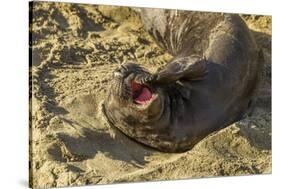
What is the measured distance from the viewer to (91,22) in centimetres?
367

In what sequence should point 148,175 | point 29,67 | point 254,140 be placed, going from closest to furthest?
point 29,67 < point 148,175 < point 254,140

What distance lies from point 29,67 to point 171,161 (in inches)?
34.3

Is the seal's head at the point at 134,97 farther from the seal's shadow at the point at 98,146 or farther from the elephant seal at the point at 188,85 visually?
the seal's shadow at the point at 98,146

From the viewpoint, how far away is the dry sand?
3109mm

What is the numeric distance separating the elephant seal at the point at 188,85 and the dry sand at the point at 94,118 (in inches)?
2.9

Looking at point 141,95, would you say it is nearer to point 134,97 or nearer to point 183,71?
point 134,97

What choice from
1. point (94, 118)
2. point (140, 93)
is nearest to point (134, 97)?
point (140, 93)

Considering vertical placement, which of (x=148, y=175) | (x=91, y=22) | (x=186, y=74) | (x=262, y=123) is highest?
(x=91, y=22)

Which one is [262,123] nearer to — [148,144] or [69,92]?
[148,144]

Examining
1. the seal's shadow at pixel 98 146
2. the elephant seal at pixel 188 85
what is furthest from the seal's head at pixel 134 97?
the seal's shadow at pixel 98 146

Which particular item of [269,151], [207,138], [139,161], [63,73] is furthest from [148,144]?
[269,151]

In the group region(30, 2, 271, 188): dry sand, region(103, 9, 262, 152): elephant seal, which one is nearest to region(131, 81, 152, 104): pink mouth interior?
region(103, 9, 262, 152): elephant seal

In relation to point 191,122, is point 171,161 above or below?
below

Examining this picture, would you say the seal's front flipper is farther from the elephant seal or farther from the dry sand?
the dry sand
